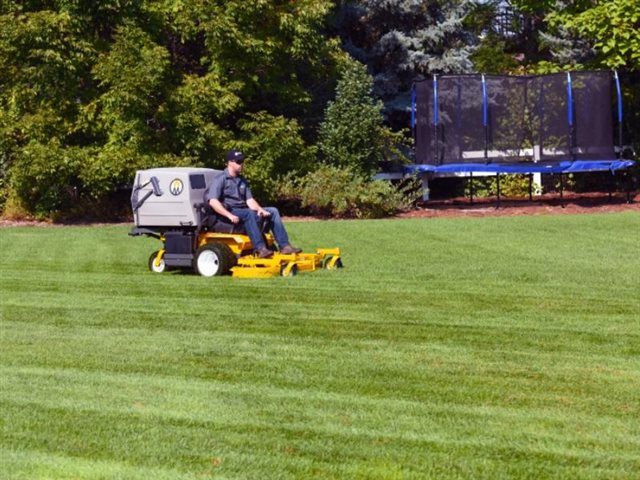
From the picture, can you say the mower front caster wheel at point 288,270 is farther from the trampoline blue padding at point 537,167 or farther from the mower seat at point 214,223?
the trampoline blue padding at point 537,167

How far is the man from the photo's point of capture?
1379 centimetres

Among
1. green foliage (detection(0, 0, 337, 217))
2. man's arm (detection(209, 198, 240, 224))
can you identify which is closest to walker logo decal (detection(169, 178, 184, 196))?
man's arm (detection(209, 198, 240, 224))

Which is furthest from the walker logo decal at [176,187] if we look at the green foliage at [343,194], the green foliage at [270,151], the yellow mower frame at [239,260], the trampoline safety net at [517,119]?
the trampoline safety net at [517,119]

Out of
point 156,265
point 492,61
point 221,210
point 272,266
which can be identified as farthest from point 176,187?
point 492,61

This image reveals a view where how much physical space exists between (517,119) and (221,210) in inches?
704

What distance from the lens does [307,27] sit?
2928 centimetres

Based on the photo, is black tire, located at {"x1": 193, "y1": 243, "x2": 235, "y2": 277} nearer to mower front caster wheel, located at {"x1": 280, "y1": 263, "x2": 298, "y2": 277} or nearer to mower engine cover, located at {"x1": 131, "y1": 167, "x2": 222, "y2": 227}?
mower engine cover, located at {"x1": 131, "y1": 167, "x2": 222, "y2": 227}

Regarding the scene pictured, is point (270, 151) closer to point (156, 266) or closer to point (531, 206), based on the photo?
point (531, 206)

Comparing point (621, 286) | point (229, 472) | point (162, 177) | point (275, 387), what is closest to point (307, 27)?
point (162, 177)

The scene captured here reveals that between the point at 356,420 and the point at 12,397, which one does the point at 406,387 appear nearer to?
the point at 356,420

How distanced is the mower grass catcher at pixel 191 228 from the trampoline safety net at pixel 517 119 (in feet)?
53.4

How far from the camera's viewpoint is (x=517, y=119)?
30250mm

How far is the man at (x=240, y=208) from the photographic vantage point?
13789mm

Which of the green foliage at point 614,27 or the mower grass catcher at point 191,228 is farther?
the green foliage at point 614,27
